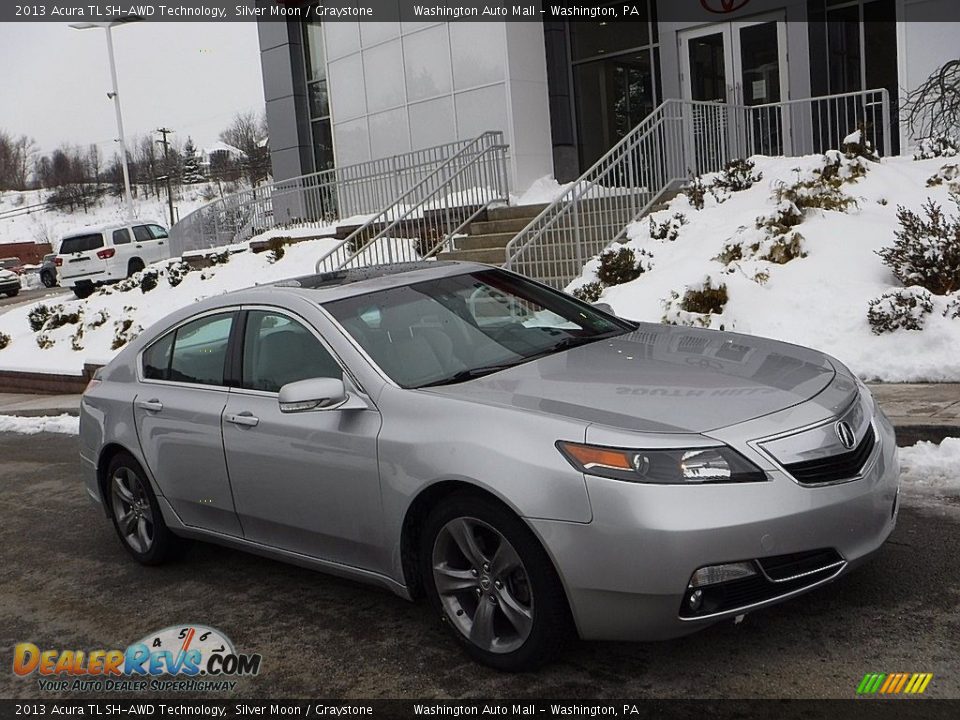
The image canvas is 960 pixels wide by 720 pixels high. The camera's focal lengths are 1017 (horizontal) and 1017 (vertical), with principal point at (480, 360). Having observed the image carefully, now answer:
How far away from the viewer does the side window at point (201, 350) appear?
510cm

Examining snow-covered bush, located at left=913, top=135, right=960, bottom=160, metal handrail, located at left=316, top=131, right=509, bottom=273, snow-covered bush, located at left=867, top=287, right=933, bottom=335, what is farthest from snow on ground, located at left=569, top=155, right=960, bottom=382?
metal handrail, located at left=316, top=131, right=509, bottom=273

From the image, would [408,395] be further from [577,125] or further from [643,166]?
[577,125]

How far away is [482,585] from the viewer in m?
3.81

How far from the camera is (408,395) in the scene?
4113 mm

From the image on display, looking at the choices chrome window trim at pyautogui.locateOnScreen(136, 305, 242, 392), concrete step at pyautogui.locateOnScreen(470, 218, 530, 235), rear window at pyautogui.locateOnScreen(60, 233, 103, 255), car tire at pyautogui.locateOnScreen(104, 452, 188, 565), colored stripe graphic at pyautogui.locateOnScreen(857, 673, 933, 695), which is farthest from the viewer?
rear window at pyautogui.locateOnScreen(60, 233, 103, 255)

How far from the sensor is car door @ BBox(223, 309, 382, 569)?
13.7ft

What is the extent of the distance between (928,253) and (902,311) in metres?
1.01

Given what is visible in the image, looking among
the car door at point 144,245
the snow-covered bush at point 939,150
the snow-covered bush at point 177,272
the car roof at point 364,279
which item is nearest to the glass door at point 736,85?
the snow-covered bush at point 939,150

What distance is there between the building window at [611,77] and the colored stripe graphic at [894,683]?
650 inches

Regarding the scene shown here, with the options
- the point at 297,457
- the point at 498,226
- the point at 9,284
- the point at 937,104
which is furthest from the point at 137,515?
the point at 9,284

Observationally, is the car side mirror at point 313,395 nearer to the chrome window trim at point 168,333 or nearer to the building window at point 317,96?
the chrome window trim at point 168,333

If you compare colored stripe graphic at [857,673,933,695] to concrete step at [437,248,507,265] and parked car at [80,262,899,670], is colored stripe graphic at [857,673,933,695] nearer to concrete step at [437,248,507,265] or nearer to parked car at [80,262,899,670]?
parked car at [80,262,899,670]

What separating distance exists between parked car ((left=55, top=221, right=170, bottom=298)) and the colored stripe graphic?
25.8 metres

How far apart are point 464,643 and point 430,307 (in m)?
1.62
